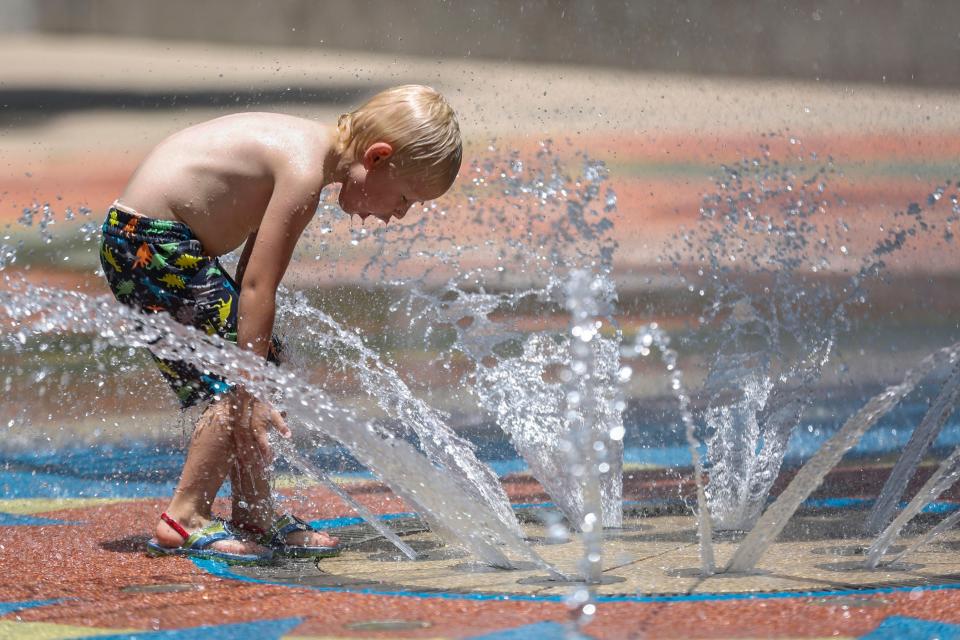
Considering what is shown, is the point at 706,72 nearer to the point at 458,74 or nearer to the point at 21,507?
the point at 458,74

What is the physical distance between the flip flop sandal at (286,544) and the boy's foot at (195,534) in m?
0.03

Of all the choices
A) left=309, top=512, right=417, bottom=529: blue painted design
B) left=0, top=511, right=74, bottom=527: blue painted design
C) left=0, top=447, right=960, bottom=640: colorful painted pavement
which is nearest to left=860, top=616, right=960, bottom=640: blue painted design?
left=0, top=447, right=960, bottom=640: colorful painted pavement

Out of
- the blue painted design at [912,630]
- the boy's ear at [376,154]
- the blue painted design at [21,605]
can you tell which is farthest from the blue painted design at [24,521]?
the blue painted design at [912,630]

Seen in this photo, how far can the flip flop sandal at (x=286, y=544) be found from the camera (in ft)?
6.82

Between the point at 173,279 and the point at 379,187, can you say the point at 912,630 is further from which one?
the point at 173,279

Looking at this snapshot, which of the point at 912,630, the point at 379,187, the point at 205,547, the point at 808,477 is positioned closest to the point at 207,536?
the point at 205,547

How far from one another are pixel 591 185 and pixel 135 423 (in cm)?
237

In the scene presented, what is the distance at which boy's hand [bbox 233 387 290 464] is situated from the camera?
6.72 ft

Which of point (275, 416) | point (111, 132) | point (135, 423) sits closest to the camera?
point (275, 416)

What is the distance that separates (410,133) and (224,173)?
32 centimetres

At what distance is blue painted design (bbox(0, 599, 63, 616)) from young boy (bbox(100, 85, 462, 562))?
1.23ft

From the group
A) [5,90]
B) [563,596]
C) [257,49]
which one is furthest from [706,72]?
[563,596]

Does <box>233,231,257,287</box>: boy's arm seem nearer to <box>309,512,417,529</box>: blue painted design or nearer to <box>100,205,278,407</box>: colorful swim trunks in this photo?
<box>100,205,278,407</box>: colorful swim trunks

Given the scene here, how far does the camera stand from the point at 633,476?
3.40 metres
